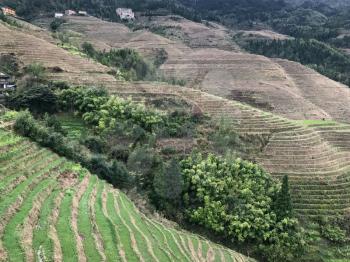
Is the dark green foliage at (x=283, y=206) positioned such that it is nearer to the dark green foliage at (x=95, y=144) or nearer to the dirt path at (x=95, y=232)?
the dark green foliage at (x=95, y=144)

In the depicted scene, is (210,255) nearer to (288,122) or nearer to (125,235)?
(125,235)

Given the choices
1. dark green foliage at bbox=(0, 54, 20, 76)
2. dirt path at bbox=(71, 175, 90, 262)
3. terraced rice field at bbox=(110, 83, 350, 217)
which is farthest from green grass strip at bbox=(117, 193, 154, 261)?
dark green foliage at bbox=(0, 54, 20, 76)

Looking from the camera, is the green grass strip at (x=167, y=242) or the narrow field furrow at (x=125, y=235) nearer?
the narrow field furrow at (x=125, y=235)

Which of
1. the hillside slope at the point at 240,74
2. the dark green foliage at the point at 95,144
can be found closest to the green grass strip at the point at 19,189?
the dark green foliage at the point at 95,144

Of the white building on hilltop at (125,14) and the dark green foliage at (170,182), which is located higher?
the white building on hilltop at (125,14)

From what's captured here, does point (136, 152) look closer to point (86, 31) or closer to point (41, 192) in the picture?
point (41, 192)

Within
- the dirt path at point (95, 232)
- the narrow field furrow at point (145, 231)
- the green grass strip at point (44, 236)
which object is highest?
the green grass strip at point (44, 236)

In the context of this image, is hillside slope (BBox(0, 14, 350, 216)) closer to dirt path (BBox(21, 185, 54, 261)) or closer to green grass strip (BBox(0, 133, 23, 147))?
green grass strip (BBox(0, 133, 23, 147))
